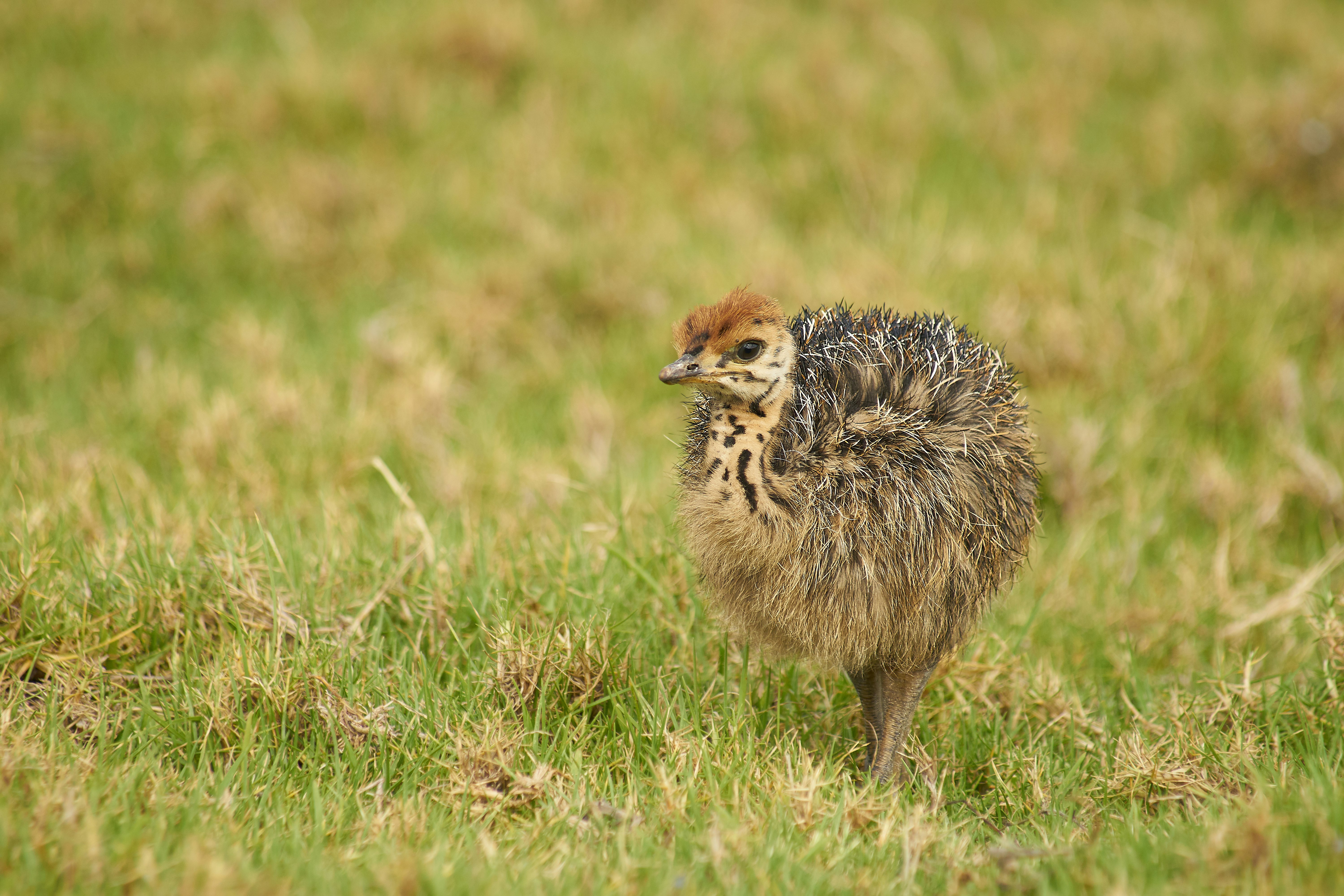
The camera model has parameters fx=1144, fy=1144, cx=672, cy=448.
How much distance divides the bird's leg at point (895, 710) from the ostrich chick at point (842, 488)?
0.07 ft

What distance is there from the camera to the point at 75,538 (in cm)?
349

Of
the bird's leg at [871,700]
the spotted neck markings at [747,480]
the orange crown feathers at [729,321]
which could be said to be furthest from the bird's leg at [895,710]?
the orange crown feathers at [729,321]

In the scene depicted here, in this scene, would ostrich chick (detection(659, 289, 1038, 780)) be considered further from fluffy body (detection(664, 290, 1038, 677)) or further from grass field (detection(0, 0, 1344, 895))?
grass field (detection(0, 0, 1344, 895))

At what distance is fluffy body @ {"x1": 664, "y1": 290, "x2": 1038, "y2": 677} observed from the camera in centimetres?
289

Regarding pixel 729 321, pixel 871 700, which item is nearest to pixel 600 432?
pixel 871 700

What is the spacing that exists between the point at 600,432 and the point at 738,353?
2.27m

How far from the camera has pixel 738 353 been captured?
2.91m

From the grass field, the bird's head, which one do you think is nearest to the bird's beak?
the bird's head

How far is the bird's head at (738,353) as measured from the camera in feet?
9.50

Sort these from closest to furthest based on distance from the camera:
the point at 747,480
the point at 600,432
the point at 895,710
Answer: the point at 747,480 < the point at 895,710 < the point at 600,432

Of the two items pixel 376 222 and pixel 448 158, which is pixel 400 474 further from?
pixel 448 158

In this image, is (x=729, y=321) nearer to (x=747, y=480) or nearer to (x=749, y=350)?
(x=749, y=350)

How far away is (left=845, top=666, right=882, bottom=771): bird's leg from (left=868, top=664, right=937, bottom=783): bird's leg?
21 mm

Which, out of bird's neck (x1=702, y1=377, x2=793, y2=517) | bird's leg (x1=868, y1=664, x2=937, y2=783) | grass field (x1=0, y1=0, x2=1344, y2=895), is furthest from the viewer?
bird's leg (x1=868, y1=664, x2=937, y2=783)
